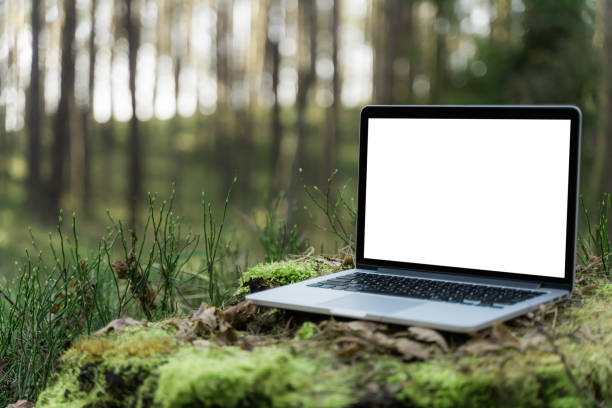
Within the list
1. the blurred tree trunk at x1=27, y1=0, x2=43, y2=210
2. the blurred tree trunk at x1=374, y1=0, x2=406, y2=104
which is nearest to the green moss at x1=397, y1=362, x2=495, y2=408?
the blurred tree trunk at x1=374, y1=0, x2=406, y2=104

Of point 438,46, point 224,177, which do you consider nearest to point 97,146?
point 224,177

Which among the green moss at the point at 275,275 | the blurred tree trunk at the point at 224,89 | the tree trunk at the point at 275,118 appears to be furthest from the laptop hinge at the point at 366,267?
the blurred tree trunk at the point at 224,89

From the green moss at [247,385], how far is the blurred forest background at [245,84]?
7.21 feet

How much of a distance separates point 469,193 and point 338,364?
2.63 ft

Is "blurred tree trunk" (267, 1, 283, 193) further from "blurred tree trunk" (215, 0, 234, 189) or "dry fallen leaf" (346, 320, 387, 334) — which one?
"dry fallen leaf" (346, 320, 387, 334)

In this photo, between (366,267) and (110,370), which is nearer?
(110,370)

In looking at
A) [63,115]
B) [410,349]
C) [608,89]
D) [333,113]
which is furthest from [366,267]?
[333,113]

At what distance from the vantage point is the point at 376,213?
203 centimetres

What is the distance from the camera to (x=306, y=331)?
1.52 metres

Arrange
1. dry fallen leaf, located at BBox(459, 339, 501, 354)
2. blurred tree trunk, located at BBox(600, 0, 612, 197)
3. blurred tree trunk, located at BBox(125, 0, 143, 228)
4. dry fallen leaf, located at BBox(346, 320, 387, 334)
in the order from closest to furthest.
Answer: dry fallen leaf, located at BBox(459, 339, 501, 354) < dry fallen leaf, located at BBox(346, 320, 387, 334) < blurred tree trunk, located at BBox(600, 0, 612, 197) < blurred tree trunk, located at BBox(125, 0, 143, 228)

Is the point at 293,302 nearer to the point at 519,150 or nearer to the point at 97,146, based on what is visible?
the point at 519,150

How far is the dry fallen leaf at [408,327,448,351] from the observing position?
136cm

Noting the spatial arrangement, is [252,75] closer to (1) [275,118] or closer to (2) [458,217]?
(1) [275,118]

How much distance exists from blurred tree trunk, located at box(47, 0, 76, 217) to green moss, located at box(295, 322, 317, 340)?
16.6 m
